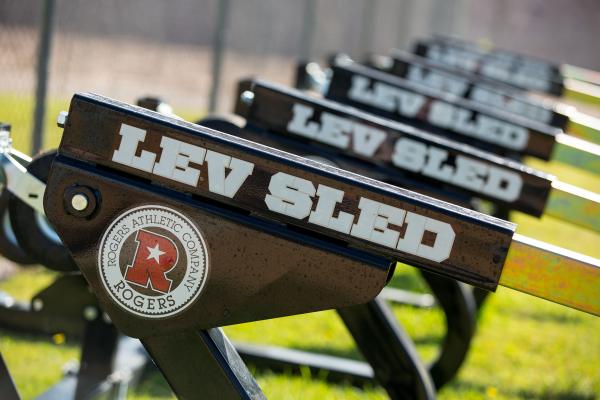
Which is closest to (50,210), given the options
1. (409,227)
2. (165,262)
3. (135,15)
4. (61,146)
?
(61,146)

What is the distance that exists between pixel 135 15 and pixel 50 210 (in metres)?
4.12

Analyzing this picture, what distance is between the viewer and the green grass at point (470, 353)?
376 centimetres

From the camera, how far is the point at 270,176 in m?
1.81

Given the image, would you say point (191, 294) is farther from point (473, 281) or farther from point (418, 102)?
point (418, 102)

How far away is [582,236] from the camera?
877 cm

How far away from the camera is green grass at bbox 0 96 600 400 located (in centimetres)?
376

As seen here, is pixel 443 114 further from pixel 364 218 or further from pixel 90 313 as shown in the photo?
pixel 364 218

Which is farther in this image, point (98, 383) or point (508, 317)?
point (508, 317)

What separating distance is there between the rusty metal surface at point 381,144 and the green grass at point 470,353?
106 centimetres

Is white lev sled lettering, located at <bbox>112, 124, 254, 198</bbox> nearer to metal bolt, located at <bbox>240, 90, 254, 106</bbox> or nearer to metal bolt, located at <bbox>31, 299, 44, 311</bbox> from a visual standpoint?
metal bolt, located at <bbox>240, 90, 254, 106</bbox>

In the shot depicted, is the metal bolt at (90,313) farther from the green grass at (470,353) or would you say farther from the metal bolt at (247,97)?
the metal bolt at (247,97)

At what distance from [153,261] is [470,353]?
3112 mm

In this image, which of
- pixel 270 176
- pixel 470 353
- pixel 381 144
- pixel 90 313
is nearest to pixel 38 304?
pixel 90 313

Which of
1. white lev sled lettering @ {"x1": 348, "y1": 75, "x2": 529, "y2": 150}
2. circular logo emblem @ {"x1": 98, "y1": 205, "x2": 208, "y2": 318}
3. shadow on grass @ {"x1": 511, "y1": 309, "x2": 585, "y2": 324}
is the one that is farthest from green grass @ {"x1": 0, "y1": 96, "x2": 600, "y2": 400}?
circular logo emblem @ {"x1": 98, "y1": 205, "x2": 208, "y2": 318}
